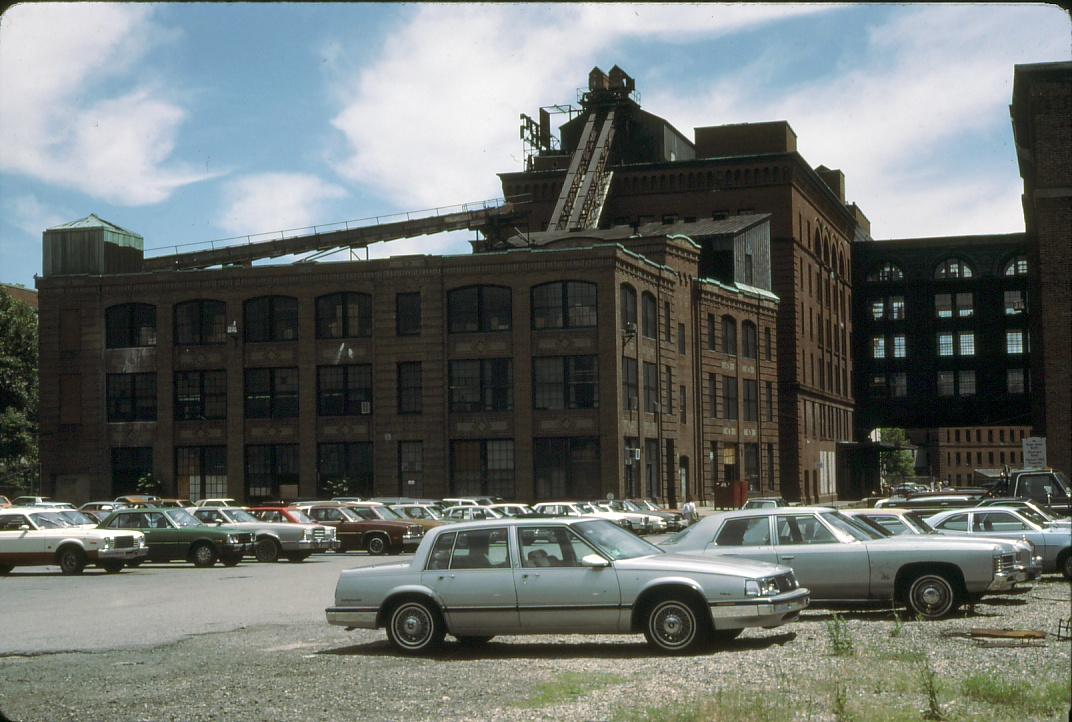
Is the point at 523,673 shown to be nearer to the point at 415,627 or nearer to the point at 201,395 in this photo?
the point at 415,627

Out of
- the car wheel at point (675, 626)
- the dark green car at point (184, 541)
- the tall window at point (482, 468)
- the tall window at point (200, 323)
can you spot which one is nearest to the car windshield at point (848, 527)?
the car wheel at point (675, 626)

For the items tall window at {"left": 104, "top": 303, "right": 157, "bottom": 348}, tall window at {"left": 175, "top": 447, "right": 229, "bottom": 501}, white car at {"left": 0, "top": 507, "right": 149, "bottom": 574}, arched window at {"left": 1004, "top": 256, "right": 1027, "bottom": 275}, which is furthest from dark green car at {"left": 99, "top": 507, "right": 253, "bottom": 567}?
arched window at {"left": 1004, "top": 256, "right": 1027, "bottom": 275}

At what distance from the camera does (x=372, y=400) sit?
65.6 metres

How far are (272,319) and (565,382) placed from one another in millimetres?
16097

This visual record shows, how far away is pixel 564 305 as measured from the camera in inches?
2483

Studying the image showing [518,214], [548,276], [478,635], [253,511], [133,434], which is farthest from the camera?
[518,214]

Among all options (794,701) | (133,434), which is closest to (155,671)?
(794,701)

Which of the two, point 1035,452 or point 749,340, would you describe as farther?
point 749,340

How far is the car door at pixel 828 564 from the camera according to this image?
1770 centimetres

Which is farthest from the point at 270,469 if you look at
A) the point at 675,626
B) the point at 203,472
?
A: the point at 675,626

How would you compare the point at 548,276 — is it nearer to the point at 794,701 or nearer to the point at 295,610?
the point at 295,610

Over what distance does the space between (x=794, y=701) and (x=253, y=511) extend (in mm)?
28723

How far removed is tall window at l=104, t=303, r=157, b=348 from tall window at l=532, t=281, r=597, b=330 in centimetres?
2097

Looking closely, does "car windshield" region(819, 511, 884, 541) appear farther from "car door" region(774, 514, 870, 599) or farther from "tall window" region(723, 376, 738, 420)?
"tall window" region(723, 376, 738, 420)
